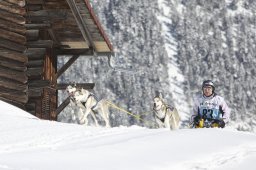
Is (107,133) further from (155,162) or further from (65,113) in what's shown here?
(65,113)

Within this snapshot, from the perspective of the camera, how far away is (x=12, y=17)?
15812mm

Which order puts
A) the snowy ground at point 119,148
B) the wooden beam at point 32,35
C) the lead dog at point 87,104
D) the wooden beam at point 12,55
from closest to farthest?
the snowy ground at point 119,148, the lead dog at point 87,104, the wooden beam at point 12,55, the wooden beam at point 32,35

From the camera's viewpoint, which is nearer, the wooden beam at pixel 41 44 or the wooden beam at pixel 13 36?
the wooden beam at pixel 13 36

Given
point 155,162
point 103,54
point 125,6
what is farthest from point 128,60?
point 155,162

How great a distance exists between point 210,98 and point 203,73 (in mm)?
183527

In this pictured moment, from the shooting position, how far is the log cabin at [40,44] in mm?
15617

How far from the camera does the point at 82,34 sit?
17.4 meters

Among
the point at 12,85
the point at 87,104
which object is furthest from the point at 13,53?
the point at 87,104

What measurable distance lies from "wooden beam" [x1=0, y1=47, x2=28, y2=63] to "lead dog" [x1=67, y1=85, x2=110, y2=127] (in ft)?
7.63

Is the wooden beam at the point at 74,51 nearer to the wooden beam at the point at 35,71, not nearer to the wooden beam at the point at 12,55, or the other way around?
the wooden beam at the point at 35,71

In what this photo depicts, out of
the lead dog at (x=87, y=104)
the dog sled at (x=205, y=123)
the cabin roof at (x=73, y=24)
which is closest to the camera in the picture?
the dog sled at (x=205, y=123)

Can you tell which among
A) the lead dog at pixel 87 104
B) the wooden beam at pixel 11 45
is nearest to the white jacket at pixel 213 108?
the lead dog at pixel 87 104

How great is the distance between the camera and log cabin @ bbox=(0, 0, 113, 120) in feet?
51.2

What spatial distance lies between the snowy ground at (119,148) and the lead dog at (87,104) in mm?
3915
